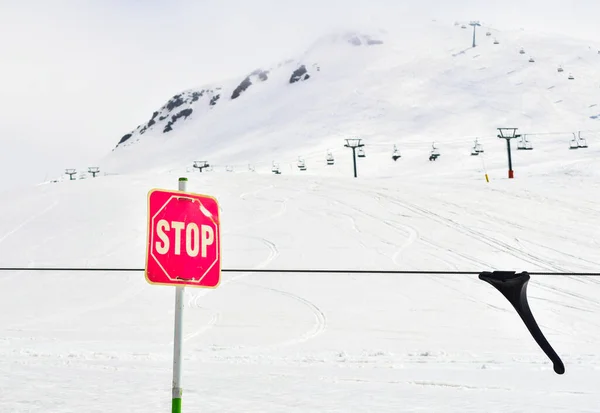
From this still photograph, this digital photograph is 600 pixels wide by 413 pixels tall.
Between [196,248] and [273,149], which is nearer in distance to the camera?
[196,248]

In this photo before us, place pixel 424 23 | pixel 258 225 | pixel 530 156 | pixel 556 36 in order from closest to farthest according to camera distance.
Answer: pixel 258 225 < pixel 530 156 < pixel 556 36 < pixel 424 23

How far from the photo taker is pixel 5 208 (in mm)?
25500

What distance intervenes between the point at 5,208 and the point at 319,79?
92652 millimetres

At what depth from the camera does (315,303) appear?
14.6m

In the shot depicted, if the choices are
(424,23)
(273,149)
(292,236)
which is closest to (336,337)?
(292,236)

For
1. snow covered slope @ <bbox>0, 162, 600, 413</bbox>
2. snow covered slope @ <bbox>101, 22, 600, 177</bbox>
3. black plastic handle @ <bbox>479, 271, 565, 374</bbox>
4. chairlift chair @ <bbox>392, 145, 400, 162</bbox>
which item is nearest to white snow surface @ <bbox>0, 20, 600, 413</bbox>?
snow covered slope @ <bbox>0, 162, 600, 413</bbox>

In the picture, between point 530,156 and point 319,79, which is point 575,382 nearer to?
point 530,156

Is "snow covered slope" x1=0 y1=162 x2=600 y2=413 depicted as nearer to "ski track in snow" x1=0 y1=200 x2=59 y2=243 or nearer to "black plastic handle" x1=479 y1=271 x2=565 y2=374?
"ski track in snow" x1=0 y1=200 x2=59 y2=243

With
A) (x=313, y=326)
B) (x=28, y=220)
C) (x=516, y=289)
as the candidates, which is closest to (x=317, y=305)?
(x=313, y=326)

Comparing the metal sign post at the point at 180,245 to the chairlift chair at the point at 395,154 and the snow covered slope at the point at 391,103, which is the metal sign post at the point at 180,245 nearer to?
the chairlift chair at the point at 395,154

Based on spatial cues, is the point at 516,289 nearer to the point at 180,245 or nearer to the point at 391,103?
the point at 180,245

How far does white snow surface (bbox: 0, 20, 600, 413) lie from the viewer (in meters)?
7.84

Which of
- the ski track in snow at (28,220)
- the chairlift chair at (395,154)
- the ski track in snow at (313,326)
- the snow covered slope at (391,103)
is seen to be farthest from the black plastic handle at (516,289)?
the snow covered slope at (391,103)

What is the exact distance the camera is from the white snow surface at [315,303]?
25.7ft
